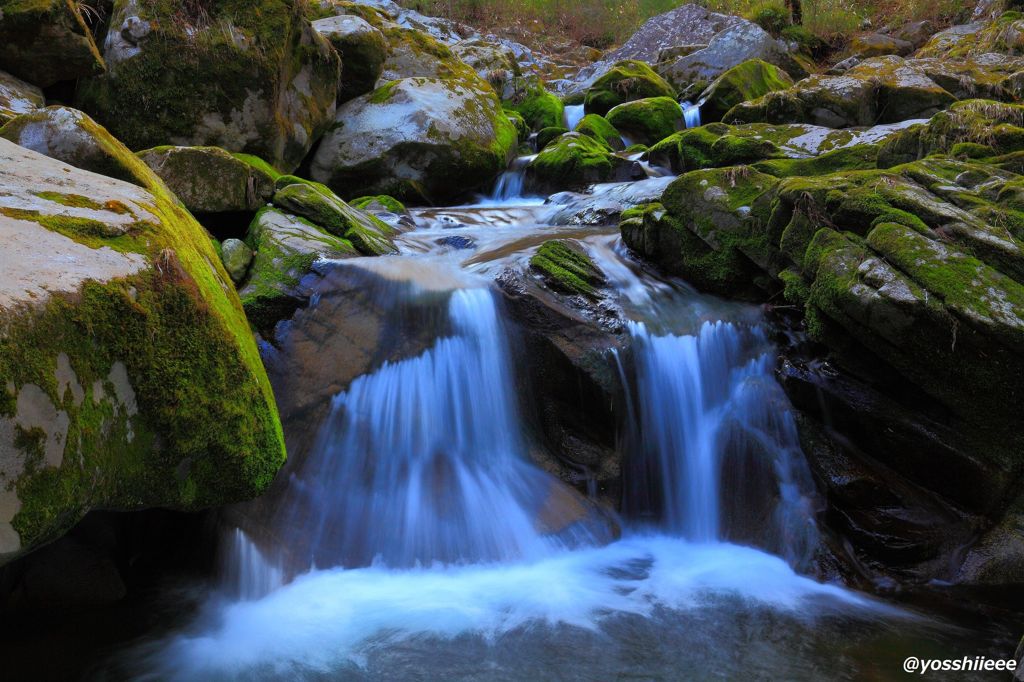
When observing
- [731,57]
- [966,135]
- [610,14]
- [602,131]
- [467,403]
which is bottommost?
[467,403]

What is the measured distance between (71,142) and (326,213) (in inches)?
93.4

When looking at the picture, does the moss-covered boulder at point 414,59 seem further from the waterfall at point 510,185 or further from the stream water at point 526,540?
the stream water at point 526,540

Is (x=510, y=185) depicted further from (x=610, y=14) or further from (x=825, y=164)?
(x=610, y=14)

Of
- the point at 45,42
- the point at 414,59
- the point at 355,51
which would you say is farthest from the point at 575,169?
the point at 45,42

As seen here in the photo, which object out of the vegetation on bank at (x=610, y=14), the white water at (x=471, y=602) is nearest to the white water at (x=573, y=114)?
the vegetation on bank at (x=610, y=14)

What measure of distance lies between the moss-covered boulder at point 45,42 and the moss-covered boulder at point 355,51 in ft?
13.0

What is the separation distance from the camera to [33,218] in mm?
2943

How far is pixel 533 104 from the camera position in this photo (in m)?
16.5

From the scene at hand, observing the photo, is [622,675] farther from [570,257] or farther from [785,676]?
[570,257]

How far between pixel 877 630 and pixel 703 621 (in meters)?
1.06

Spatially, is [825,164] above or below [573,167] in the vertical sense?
below

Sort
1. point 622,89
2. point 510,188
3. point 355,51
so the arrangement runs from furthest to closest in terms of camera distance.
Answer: point 622,89 → point 510,188 → point 355,51

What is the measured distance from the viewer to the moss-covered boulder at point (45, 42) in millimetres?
6102

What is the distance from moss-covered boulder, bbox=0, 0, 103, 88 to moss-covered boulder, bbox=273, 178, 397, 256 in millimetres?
2527
